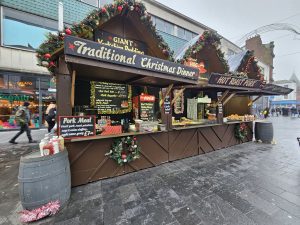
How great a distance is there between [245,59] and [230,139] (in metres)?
4.21

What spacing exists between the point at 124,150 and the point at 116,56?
2.37 meters

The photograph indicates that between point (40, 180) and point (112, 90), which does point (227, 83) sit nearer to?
point (112, 90)

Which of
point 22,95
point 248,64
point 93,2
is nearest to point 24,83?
point 22,95

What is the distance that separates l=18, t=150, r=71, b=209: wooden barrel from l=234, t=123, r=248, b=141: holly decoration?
6951 mm

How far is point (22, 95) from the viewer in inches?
366

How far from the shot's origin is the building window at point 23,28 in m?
8.22

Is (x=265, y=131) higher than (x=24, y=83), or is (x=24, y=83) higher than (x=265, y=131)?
(x=24, y=83)

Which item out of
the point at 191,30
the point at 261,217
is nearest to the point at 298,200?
the point at 261,217

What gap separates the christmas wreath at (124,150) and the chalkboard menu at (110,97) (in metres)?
1.17

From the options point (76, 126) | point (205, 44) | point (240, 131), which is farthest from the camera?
point (240, 131)

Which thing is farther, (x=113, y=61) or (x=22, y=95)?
(x=22, y=95)

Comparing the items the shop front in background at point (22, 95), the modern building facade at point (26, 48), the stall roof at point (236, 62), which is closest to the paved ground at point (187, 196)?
the stall roof at point (236, 62)

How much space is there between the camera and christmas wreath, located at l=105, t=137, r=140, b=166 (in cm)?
373

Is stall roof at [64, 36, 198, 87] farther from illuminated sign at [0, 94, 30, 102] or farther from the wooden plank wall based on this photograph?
illuminated sign at [0, 94, 30, 102]
